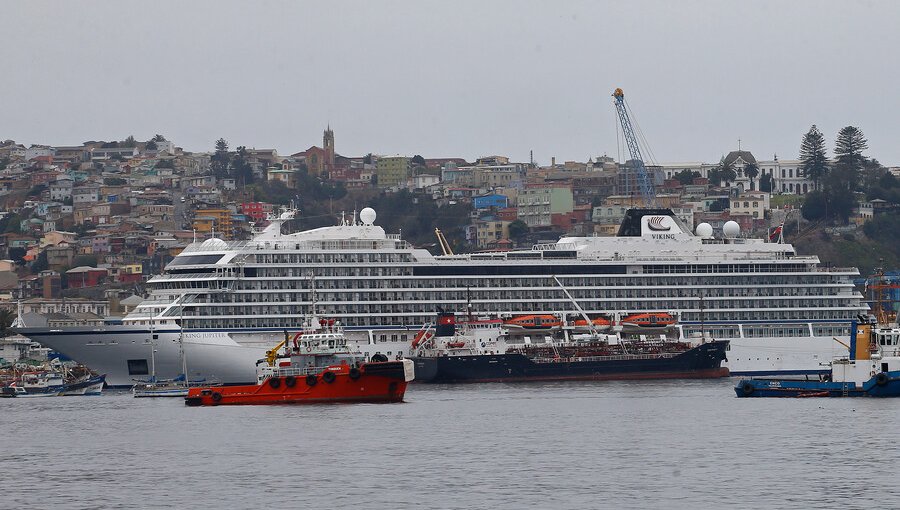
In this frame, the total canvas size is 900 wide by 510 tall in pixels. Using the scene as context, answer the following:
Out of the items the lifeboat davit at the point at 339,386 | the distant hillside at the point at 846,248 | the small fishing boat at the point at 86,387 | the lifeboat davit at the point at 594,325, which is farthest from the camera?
the distant hillside at the point at 846,248

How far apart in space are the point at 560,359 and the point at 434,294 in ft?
31.9

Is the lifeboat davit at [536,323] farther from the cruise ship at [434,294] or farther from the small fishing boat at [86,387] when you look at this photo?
the small fishing boat at [86,387]

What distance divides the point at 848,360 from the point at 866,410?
31.7ft

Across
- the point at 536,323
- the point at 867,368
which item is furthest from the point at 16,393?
the point at 867,368

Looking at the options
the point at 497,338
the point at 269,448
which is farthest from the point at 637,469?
the point at 497,338

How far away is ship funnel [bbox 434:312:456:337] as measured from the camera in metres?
105

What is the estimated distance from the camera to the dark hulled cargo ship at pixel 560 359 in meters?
104

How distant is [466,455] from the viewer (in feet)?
196

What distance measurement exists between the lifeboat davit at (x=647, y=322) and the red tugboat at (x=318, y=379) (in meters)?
28.9

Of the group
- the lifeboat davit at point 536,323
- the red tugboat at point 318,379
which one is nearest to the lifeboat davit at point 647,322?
the lifeboat davit at point 536,323

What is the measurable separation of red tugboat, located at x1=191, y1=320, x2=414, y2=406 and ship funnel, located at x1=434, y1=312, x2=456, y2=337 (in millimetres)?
20567

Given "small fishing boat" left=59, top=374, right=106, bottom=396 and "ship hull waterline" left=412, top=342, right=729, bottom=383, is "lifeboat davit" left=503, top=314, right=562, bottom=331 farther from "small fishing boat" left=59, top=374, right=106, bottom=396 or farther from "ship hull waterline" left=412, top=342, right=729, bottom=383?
"small fishing boat" left=59, top=374, right=106, bottom=396

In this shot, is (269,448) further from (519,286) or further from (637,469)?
(519,286)

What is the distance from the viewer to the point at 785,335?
113 m
